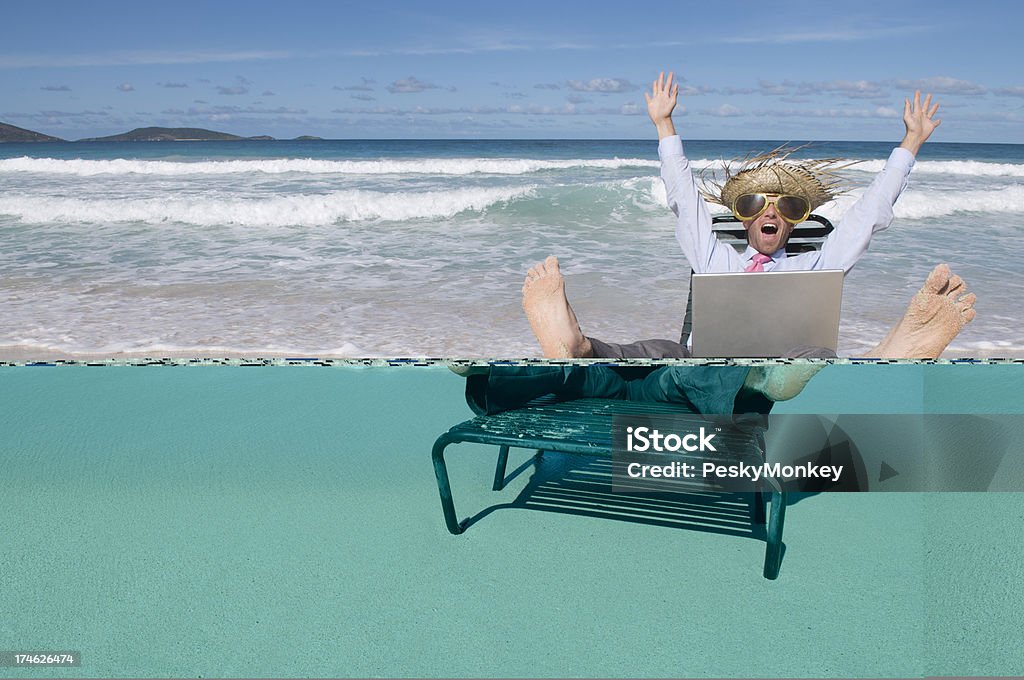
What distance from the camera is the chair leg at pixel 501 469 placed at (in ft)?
9.73

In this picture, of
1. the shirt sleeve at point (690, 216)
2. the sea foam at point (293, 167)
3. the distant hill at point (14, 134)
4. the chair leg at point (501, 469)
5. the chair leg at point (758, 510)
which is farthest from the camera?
the distant hill at point (14, 134)

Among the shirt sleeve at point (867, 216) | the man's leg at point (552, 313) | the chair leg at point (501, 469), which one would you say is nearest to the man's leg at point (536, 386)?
the man's leg at point (552, 313)

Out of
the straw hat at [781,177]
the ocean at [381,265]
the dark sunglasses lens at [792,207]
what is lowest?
the ocean at [381,265]

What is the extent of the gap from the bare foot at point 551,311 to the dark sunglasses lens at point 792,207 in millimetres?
1055

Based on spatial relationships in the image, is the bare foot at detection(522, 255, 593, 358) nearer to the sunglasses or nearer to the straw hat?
the sunglasses

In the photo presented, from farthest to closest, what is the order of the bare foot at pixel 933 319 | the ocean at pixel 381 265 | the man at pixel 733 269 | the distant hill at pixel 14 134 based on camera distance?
the distant hill at pixel 14 134
the ocean at pixel 381 265
the bare foot at pixel 933 319
the man at pixel 733 269

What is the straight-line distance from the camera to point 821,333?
8.47 feet

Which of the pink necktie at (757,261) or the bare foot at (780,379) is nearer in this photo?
the bare foot at (780,379)

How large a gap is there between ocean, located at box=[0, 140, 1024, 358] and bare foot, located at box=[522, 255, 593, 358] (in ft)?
9.71

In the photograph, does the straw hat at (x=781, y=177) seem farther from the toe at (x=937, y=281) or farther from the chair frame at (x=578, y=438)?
the chair frame at (x=578, y=438)

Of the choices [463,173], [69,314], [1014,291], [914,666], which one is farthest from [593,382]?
[463,173]

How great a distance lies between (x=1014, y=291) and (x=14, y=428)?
8392 millimetres

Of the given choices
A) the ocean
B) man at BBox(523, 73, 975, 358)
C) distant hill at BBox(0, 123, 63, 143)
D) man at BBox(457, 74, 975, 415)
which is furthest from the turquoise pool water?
distant hill at BBox(0, 123, 63, 143)

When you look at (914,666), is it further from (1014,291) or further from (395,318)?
(1014,291)
